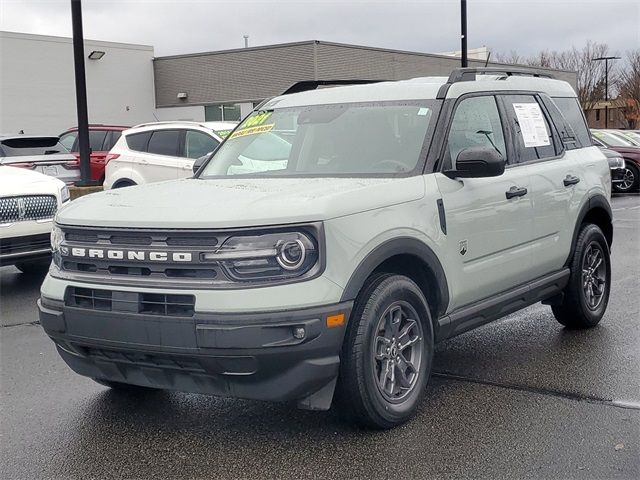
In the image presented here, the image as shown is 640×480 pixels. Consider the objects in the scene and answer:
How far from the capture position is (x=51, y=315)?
13.6ft

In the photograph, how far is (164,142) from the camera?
12.8 metres

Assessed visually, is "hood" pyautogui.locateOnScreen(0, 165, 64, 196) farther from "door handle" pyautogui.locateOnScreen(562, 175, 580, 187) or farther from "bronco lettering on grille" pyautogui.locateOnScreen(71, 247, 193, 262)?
"door handle" pyautogui.locateOnScreen(562, 175, 580, 187)

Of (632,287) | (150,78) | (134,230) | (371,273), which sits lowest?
(632,287)

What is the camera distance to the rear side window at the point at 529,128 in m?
5.56

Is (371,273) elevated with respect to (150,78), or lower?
lower

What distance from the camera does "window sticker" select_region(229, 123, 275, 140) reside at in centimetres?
552

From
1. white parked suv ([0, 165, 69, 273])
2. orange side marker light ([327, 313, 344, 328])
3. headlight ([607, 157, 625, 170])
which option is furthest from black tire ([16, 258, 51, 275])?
headlight ([607, 157, 625, 170])

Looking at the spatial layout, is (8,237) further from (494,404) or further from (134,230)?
(494,404)

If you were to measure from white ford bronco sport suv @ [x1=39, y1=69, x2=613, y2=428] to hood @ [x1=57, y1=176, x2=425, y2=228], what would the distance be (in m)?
0.01

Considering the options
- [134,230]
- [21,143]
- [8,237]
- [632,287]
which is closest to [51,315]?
[134,230]

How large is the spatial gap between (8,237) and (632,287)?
6.38 m

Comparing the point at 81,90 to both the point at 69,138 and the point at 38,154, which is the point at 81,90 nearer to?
the point at 38,154

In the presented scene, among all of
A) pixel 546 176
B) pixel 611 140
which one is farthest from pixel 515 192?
pixel 611 140

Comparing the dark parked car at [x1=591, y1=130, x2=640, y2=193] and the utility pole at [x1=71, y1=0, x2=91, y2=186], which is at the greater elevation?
the utility pole at [x1=71, y1=0, x2=91, y2=186]
